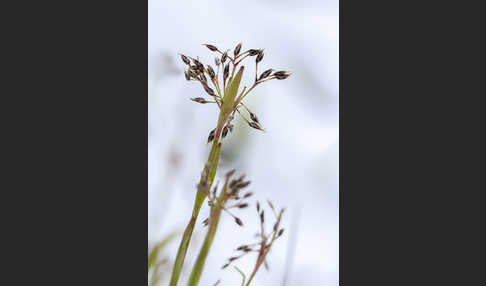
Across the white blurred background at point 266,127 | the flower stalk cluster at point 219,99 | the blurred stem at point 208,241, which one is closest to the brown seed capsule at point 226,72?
the flower stalk cluster at point 219,99

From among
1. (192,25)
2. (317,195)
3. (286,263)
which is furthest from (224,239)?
(192,25)

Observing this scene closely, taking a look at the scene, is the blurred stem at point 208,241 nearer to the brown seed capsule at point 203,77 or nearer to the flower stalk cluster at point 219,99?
the flower stalk cluster at point 219,99

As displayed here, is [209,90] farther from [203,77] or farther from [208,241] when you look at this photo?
[208,241]

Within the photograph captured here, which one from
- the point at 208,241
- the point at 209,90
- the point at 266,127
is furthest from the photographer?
the point at 266,127

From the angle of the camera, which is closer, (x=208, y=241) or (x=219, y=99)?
(x=208, y=241)

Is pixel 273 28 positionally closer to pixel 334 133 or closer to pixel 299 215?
pixel 334 133

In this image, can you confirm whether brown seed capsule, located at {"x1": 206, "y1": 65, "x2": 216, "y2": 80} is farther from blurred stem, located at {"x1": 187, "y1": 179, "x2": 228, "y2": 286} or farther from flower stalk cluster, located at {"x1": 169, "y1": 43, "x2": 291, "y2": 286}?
blurred stem, located at {"x1": 187, "y1": 179, "x2": 228, "y2": 286}

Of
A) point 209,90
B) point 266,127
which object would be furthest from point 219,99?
point 266,127
